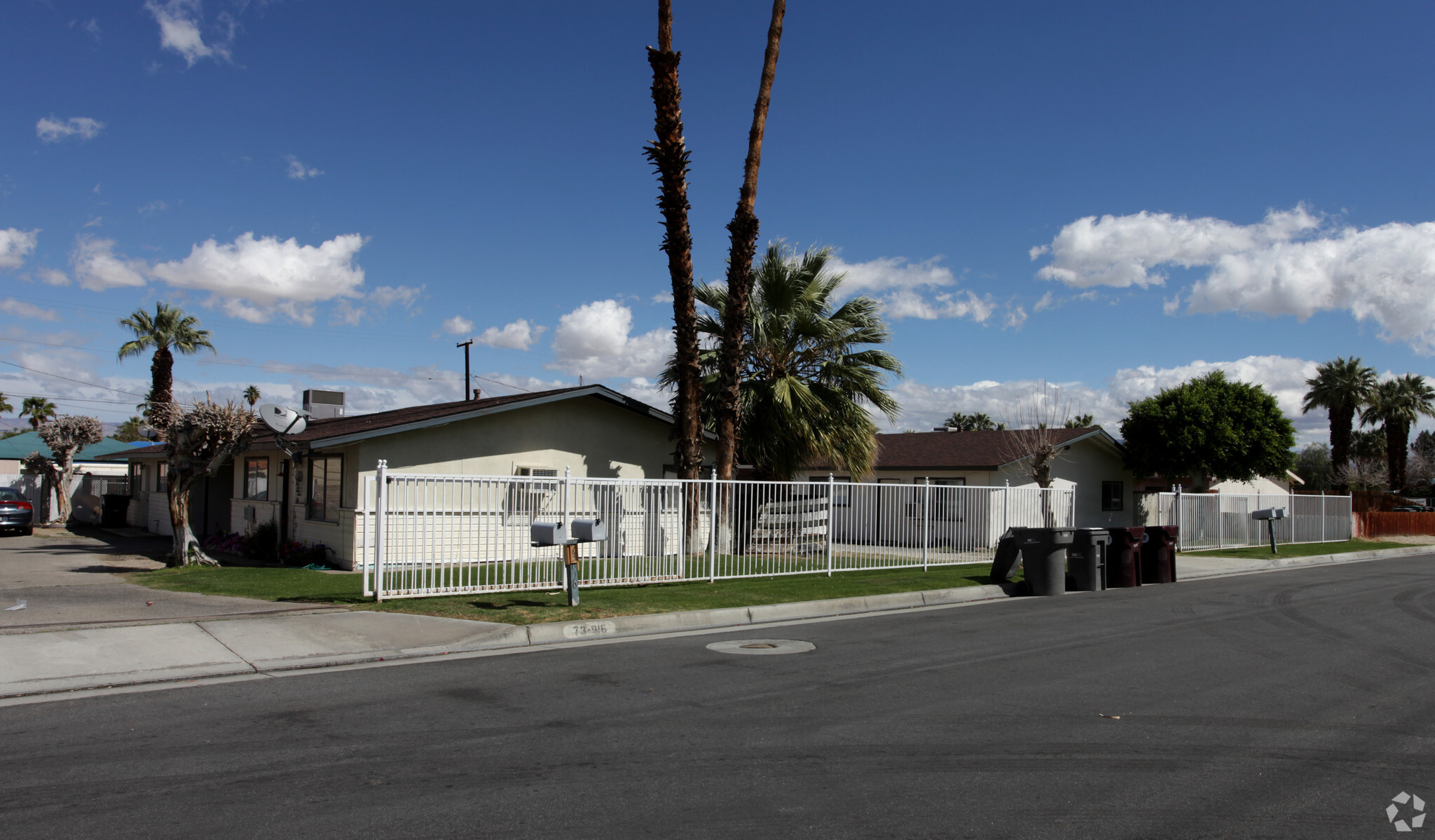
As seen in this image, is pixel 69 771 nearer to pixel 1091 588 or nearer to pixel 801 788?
pixel 801 788

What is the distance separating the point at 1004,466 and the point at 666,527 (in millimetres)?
17532

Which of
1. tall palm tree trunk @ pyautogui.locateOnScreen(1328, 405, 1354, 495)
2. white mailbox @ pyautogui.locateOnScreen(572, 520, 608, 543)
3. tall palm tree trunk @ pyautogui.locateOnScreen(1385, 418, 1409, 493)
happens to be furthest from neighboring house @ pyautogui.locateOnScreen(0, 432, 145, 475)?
tall palm tree trunk @ pyautogui.locateOnScreen(1385, 418, 1409, 493)

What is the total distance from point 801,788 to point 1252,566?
20.7 meters

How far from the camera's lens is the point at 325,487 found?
17969 mm

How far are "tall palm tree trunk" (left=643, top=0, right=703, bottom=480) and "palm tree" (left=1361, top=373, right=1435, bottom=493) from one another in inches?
1967

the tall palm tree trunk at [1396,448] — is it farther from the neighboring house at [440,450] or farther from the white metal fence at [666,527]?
the neighboring house at [440,450]

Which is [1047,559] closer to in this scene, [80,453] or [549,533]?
[549,533]

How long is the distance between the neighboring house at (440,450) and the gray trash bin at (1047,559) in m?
7.85

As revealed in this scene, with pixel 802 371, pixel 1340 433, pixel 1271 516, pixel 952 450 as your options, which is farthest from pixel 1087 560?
pixel 1340 433

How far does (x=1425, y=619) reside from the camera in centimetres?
1223

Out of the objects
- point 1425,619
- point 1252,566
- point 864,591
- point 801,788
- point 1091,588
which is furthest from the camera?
point 1252,566

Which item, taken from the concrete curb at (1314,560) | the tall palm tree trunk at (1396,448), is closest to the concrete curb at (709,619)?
the concrete curb at (1314,560)

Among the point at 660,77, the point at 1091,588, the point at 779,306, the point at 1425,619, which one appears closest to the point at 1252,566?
the point at 1091,588

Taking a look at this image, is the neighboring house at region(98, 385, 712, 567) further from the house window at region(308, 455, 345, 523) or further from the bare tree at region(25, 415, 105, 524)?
the bare tree at region(25, 415, 105, 524)
